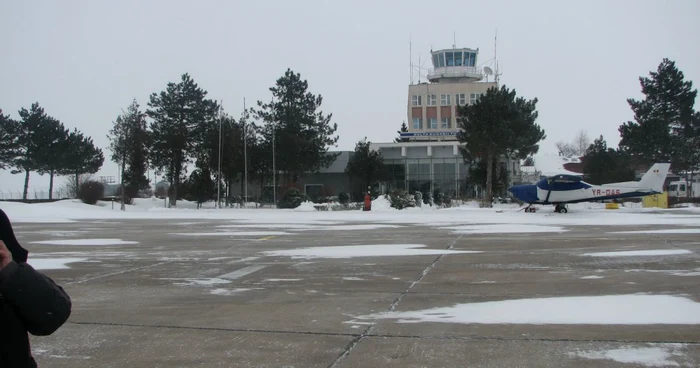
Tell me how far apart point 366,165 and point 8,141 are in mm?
35286

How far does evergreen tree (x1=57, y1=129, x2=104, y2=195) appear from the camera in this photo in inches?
2594

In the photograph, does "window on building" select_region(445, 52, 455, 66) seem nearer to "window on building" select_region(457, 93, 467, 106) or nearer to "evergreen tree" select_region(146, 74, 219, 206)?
"window on building" select_region(457, 93, 467, 106)

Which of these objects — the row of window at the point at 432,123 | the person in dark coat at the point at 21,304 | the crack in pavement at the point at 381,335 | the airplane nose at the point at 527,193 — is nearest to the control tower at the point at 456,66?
the row of window at the point at 432,123

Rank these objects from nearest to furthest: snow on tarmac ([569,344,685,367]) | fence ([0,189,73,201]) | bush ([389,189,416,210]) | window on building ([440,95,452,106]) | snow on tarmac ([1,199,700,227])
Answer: snow on tarmac ([569,344,685,367]), snow on tarmac ([1,199,700,227]), bush ([389,189,416,210]), window on building ([440,95,452,106]), fence ([0,189,73,201])

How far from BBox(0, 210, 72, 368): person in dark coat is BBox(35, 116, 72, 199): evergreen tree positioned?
221ft

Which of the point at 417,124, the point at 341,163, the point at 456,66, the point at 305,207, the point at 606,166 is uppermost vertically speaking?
the point at 456,66

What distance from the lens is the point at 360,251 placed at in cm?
1422

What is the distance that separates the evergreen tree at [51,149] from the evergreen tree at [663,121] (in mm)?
53228

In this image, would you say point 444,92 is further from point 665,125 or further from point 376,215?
point 376,215

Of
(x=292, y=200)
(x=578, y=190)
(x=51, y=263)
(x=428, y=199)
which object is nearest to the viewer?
(x=51, y=263)

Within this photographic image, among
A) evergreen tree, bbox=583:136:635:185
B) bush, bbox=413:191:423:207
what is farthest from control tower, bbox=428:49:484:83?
bush, bbox=413:191:423:207

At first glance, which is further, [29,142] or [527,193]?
[29,142]

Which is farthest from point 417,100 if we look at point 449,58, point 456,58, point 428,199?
point 428,199

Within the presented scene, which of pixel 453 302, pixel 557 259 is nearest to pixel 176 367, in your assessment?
pixel 453 302
